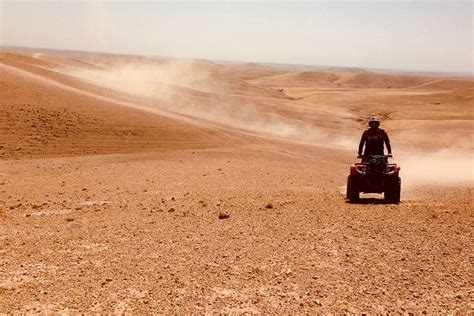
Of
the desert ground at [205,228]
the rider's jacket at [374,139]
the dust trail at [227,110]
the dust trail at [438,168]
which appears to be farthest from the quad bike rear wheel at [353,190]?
the dust trail at [227,110]

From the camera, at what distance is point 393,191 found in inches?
530

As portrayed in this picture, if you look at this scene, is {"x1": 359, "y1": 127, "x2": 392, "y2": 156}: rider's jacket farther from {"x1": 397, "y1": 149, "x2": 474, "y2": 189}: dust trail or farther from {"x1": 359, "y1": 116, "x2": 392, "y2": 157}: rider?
{"x1": 397, "y1": 149, "x2": 474, "y2": 189}: dust trail

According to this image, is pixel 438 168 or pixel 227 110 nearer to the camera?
pixel 438 168

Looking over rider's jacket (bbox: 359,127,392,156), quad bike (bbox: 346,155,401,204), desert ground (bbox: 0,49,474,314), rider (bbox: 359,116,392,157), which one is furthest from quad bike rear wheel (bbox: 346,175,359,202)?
rider's jacket (bbox: 359,127,392,156)

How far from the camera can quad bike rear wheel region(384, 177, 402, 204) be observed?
44.0ft

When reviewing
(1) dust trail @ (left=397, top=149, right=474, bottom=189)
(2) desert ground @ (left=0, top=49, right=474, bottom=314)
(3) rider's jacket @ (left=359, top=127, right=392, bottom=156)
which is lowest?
(1) dust trail @ (left=397, top=149, right=474, bottom=189)

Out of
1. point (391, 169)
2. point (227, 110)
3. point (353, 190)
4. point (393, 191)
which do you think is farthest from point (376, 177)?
point (227, 110)

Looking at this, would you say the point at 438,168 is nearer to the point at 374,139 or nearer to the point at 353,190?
the point at 374,139

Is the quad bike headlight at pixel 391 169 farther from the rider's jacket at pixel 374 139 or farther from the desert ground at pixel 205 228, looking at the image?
the desert ground at pixel 205 228

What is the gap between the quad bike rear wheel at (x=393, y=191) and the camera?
→ 13406 mm

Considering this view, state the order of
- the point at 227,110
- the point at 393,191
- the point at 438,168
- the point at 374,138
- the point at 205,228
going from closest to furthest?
1. the point at 205,228
2. the point at 393,191
3. the point at 374,138
4. the point at 438,168
5. the point at 227,110

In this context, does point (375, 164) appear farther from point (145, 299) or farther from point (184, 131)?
point (184, 131)

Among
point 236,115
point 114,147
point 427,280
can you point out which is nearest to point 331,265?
point 427,280

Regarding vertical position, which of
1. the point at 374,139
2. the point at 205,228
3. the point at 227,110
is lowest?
the point at 205,228
